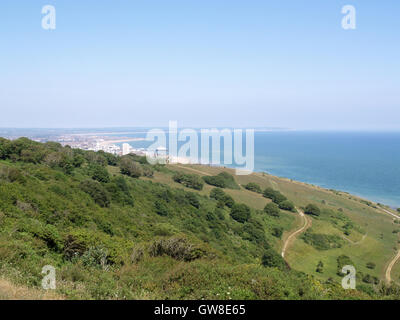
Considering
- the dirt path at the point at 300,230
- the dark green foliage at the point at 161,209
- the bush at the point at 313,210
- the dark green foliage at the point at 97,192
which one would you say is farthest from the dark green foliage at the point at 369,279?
the dark green foliage at the point at 97,192

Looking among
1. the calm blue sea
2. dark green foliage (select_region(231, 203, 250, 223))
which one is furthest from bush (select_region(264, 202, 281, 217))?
the calm blue sea

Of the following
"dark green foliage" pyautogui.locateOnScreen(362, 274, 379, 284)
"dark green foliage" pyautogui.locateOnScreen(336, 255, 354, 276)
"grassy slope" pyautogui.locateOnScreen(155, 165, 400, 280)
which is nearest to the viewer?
"dark green foliage" pyautogui.locateOnScreen(362, 274, 379, 284)

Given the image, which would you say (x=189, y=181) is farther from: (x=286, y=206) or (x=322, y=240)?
(x=322, y=240)

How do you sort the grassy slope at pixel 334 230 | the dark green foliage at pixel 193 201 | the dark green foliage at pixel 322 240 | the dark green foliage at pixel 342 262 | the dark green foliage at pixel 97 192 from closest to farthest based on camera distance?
the dark green foliage at pixel 97 192 < the dark green foliage at pixel 342 262 < the grassy slope at pixel 334 230 < the dark green foliage at pixel 322 240 < the dark green foliage at pixel 193 201

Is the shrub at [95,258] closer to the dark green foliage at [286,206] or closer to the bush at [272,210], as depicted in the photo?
the bush at [272,210]

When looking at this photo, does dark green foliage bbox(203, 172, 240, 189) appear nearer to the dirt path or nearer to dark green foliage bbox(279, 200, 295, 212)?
dark green foliage bbox(279, 200, 295, 212)
